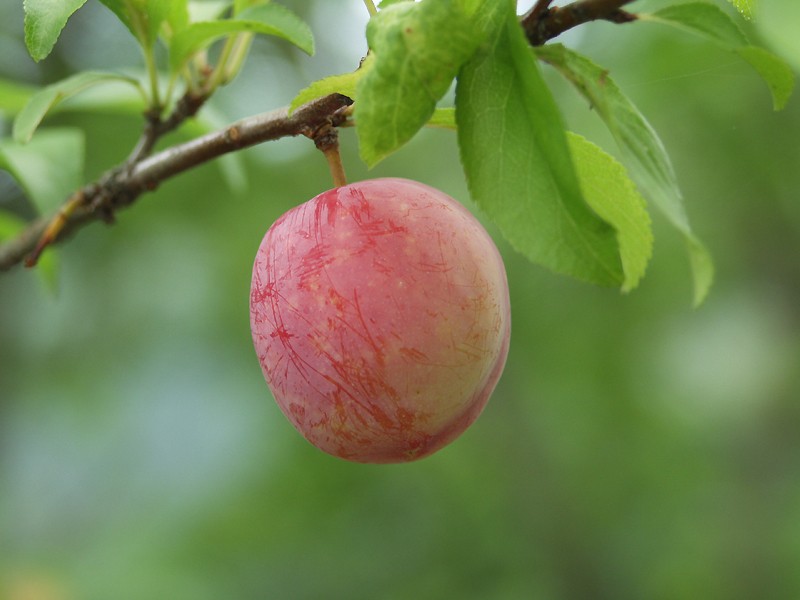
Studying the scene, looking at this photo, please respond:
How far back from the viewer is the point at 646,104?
185cm

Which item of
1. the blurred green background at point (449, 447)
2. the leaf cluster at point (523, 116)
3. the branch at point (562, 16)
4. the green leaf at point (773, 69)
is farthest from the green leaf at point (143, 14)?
the blurred green background at point (449, 447)

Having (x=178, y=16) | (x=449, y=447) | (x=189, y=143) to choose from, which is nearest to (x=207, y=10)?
(x=178, y=16)

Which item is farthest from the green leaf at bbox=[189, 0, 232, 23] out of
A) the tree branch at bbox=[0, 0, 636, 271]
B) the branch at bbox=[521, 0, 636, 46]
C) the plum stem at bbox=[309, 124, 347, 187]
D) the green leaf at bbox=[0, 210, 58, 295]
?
the branch at bbox=[521, 0, 636, 46]

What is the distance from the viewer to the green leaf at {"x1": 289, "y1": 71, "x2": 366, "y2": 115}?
488 millimetres

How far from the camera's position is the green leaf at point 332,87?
0.49m

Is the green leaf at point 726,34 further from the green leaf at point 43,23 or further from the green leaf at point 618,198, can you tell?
the green leaf at point 43,23

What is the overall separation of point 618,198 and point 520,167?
0.12 metres

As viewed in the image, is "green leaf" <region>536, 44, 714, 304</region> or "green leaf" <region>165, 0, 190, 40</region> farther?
"green leaf" <region>165, 0, 190, 40</region>

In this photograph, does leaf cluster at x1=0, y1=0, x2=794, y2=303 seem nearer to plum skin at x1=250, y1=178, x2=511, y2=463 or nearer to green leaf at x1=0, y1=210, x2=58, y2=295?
plum skin at x1=250, y1=178, x2=511, y2=463

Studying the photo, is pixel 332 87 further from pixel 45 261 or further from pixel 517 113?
pixel 45 261

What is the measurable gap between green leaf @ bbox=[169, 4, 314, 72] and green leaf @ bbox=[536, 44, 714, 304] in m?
0.21

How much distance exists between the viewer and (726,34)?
453 mm

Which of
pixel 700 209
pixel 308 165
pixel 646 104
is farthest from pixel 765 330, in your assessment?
pixel 308 165

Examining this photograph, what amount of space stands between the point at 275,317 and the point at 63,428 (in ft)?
7.66
